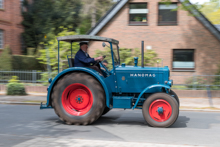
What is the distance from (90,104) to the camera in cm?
674

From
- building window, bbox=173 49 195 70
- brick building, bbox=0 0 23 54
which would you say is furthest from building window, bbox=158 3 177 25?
brick building, bbox=0 0 23 54

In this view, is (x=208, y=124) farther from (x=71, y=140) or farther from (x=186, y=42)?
(x=186, y=42)

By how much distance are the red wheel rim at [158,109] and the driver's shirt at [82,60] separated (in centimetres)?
177

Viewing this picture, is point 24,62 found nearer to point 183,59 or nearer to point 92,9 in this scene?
point 183,59

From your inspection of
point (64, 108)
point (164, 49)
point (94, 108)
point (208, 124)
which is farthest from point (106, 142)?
point (164, 49)

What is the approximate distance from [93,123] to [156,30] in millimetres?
10812

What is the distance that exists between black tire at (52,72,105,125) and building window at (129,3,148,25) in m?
10.8

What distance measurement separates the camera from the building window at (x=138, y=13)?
16719 mm

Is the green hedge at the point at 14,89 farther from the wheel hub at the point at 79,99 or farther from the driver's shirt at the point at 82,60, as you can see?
the wheel hub at the point at 79,99

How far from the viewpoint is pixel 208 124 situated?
7.07m

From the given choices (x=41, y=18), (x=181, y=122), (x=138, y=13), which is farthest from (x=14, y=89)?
(x=41, y=18)

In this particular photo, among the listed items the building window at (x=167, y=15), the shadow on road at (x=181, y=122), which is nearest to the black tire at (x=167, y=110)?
the shadow on road at (x=181, y=122)

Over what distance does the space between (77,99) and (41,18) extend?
17.8 metres

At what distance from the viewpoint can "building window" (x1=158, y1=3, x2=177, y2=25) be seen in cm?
1641
